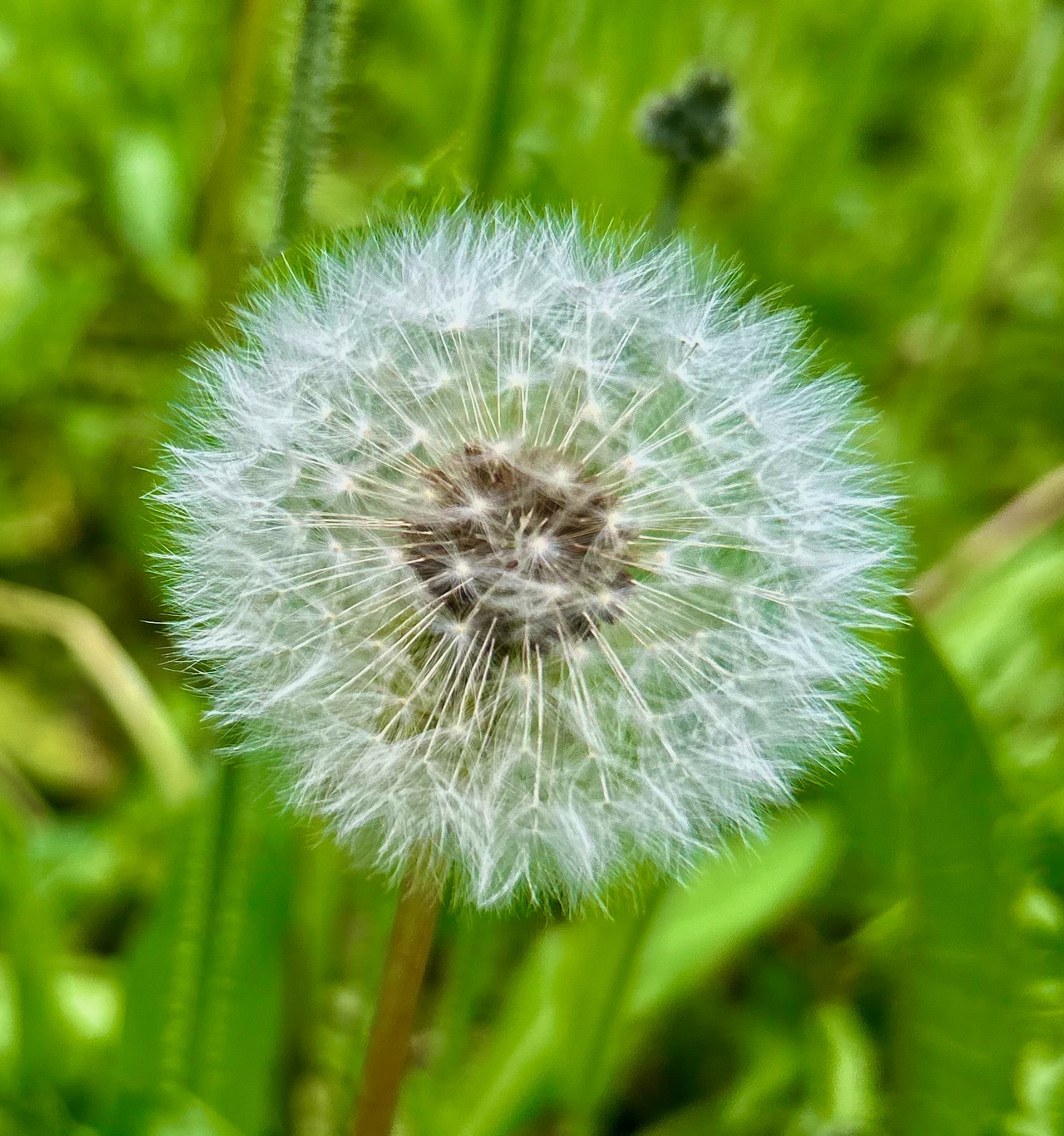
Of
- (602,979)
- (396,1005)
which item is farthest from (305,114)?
(602,979)

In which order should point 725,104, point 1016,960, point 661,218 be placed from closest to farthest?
point 1016,960 → point 661,218 → point 725,104

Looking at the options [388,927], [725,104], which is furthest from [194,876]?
[725,104]

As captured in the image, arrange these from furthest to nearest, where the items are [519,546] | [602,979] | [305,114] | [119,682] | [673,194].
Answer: [119,682], [602,979], [673,194], [305,114], [519,546]

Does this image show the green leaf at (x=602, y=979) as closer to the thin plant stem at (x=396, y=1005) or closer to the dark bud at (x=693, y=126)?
the thin plant stem at (x=396, y=1005)

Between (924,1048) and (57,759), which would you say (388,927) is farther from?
(57,759)

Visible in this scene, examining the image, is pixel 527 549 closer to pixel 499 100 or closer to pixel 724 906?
pixel 499 100

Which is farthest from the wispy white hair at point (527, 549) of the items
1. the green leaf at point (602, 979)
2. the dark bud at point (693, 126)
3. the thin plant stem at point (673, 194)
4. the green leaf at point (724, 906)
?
the green leaf at point (724, 906)
